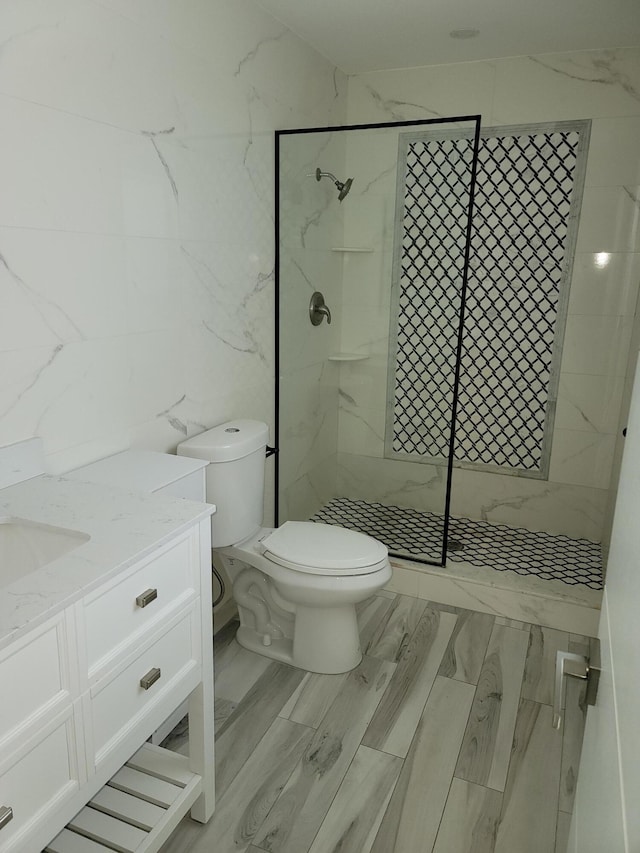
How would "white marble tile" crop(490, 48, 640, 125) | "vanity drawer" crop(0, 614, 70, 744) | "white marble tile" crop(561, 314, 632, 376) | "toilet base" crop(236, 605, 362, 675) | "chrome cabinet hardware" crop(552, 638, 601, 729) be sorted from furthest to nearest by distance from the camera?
"white marble tile" crop(561, 314, 632, 376) → "white marble tile" crop(490, 48, 640, 125) → "toilet base" crop(236, 605, 362, 675) → "vanity drawer" crop(0, 614, 70, 744) → "chrome cabinet hardware" crop(552, 638, 601, 729)

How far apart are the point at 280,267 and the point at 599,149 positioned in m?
1.57

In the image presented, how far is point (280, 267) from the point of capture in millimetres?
2867

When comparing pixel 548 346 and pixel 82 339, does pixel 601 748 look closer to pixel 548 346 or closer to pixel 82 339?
pixel 82 339

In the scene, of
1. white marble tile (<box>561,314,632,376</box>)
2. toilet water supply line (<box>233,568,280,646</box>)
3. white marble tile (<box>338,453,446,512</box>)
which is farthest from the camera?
white marble tile (<box>561,314,632,376</box>)

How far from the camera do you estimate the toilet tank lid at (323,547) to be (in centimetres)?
225

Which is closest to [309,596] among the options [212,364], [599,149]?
[212,364]

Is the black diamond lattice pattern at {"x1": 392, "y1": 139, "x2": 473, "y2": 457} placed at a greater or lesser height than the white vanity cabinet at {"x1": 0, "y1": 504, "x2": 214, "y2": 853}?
greater

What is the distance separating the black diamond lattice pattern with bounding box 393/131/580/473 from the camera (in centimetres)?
285

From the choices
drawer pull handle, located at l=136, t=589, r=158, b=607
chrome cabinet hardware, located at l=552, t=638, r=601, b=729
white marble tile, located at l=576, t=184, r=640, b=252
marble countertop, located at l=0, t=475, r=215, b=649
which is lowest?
drawer pull handle, located at l=136, t=589, r=158, b=607

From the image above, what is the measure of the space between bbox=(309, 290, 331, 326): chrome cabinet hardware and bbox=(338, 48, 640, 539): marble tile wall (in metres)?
0.28

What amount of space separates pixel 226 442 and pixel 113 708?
109 centimetres

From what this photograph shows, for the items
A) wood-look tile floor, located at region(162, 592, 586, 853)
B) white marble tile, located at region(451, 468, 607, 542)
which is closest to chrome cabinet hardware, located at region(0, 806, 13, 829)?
wood-look tile floor, located at region(162, 592, 586, 853)

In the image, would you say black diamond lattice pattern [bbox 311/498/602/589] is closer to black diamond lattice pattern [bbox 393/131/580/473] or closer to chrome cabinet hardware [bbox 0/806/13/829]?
black diamond lattice pattern [bbox 393/131/580/473]

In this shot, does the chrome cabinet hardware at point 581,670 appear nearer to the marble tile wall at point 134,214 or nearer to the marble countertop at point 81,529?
the marble countertop at point 81,529
